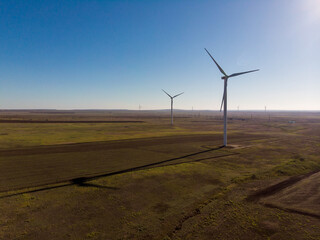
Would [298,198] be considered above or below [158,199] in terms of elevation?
above

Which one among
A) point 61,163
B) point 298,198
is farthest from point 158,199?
point 61,163

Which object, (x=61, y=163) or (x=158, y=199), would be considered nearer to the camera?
(x=158, y=199)

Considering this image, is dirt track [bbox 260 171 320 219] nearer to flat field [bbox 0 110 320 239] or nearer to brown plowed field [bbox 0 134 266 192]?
flat field [bbox 0 110 320 239]

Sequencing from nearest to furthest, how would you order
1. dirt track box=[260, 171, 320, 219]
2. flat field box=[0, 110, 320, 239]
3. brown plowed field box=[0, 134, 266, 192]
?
flat field box=[0, 110, 320, 239] < dirt track box=[260, 171, 320, 219] < brown plowed field box=[0, 134, 266, 192]

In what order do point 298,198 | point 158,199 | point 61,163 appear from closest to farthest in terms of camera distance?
point 298,198 → point 158,199 → point 61,163

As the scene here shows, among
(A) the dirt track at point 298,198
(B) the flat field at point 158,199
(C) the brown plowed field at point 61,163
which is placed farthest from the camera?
(C) the brown plowed field at point 61,163

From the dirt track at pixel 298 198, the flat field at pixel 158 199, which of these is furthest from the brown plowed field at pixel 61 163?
the dirt track at pixel 298 198

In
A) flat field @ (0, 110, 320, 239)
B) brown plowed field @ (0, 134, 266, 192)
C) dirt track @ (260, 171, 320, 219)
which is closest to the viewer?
flat field @ (0, 110, 320, 239)

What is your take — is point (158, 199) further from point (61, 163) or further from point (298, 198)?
point (61, 163)

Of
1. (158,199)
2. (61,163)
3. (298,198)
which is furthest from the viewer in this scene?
(61,163)

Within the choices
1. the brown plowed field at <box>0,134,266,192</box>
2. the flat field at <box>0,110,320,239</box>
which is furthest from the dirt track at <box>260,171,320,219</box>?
the brown plowed field at <box>0,134,266,192</box>

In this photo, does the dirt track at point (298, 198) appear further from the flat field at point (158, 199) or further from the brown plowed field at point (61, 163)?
the brown plowed field at point (61, 163)

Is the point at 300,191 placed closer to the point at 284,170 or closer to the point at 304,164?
the point at 284,170
